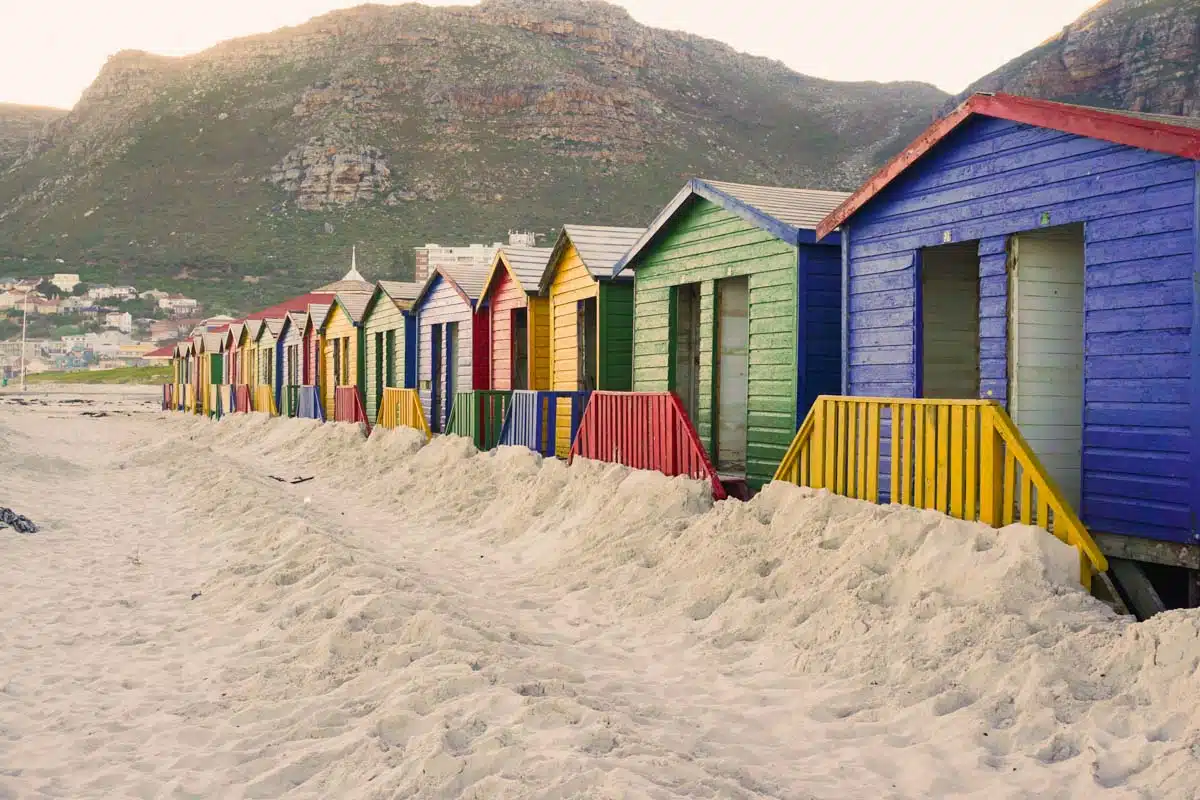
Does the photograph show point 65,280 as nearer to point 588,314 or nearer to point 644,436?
point 588,314

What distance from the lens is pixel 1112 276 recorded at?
7219 millimetres

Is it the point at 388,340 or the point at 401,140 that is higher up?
the point at 401,140

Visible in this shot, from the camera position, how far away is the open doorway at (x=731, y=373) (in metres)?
12.6

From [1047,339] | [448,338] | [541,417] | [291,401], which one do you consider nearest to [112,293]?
[291,401]

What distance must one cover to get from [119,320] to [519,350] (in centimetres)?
9443

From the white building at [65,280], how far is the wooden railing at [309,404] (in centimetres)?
7981

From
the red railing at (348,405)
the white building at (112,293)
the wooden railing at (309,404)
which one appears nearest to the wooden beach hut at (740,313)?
the red railing at (348,405)

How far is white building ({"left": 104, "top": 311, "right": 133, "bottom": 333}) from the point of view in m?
101

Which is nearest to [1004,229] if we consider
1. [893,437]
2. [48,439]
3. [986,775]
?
[893,437]

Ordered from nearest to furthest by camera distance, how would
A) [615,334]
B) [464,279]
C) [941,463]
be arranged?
[941,463] → [615,334] → [464,279]

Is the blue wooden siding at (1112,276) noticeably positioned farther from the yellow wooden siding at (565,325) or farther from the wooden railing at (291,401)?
the wooden railing at (291,401)

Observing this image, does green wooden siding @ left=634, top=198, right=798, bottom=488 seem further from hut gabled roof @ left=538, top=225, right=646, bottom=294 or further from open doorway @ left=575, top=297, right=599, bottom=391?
open doorway @ left=575, top=297, right=599, bottom=391

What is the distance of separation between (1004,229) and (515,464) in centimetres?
819

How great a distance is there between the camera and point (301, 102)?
11769cm
